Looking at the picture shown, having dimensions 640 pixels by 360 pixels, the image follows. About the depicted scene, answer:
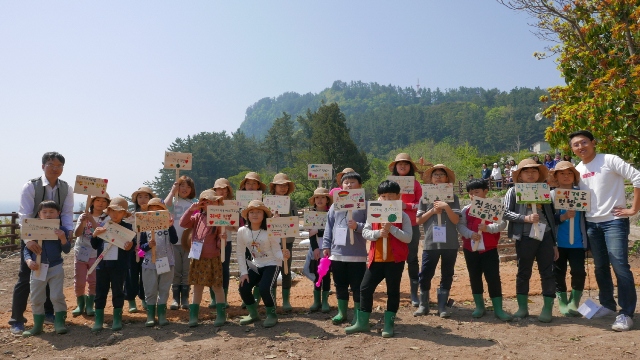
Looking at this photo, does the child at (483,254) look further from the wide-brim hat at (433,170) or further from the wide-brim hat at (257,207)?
Answer: the wide-brim hat at (257,207)

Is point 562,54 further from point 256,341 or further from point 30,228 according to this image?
point 30,228

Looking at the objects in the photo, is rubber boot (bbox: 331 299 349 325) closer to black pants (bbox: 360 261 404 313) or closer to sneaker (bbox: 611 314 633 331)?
black pants (bbox: 360 261 404 313)

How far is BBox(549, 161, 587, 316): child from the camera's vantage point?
5434mm

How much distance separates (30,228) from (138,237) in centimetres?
117

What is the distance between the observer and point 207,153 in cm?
6706

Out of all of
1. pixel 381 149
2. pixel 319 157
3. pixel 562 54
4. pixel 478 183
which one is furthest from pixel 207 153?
pixel 478 183

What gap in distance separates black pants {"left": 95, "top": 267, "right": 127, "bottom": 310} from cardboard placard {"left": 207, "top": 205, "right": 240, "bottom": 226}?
125 centimetres

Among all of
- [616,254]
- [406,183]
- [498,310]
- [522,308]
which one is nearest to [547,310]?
[522,308]

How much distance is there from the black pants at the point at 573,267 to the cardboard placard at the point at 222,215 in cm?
382

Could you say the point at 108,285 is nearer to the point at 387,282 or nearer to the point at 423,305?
the point at 387,282

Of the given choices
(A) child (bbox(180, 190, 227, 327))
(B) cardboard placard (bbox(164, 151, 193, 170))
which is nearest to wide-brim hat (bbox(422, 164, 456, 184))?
(A) child (bbox(180, 190, 227, 327))

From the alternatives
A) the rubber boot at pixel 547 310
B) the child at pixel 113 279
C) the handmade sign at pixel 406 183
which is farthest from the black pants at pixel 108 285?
the rubber boot at pixel 547 310

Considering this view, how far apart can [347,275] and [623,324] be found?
2832 mm

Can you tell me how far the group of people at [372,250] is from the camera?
16.7 ft
